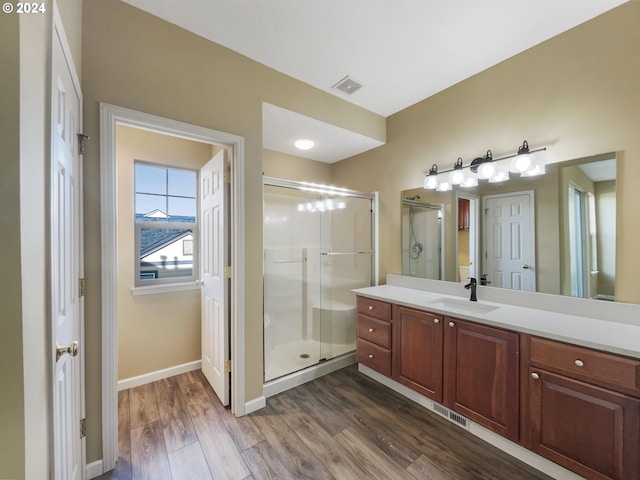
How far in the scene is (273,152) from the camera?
3.35 metres

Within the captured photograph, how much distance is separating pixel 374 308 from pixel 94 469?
2.20 metres

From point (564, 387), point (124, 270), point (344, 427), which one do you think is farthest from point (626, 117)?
point (124, 270)

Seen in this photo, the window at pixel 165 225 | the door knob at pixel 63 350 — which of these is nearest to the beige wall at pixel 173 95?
the door knob at pixel 63 350

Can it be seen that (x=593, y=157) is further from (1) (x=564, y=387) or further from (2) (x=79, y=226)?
(2) (x=79, y=226)

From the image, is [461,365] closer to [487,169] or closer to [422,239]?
[422,239]

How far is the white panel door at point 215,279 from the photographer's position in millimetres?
2164

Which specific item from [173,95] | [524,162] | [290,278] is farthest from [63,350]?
[524,162]

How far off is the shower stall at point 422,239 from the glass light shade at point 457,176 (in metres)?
0.30

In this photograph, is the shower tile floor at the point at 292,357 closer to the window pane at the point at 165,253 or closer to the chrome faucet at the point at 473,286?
the window pane at the point at 165,253

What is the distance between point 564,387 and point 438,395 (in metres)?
0.83

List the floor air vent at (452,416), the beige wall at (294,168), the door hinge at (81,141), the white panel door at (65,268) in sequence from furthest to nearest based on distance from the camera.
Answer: the beige wall at (294,168) → the floor air vent at (452,416) → the door hinge at (81,141) → the white panel door at (65,268)

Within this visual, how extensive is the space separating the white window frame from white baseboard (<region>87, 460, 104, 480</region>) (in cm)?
136

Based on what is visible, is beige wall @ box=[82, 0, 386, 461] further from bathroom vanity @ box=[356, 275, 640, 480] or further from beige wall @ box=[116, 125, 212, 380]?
bathroom vanity @ box=[356, 275, 640, 480]

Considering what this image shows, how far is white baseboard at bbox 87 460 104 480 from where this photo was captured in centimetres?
153
